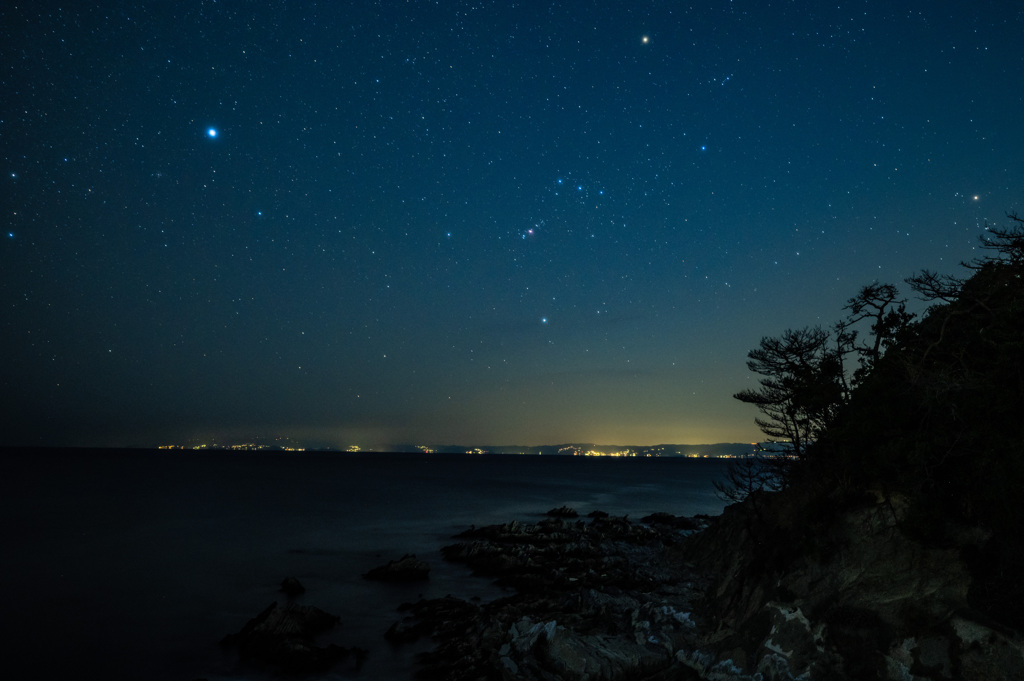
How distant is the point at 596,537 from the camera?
3656 centimetres

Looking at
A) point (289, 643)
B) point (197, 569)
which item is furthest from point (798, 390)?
point (197, 569)

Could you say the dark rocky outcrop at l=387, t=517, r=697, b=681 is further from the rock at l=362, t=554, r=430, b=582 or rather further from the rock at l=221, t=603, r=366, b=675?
the rock at l=362, t=554, r=430, b=582

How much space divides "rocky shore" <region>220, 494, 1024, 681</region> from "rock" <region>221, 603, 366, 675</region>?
7 centimetres

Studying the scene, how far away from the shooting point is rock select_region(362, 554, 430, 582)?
26.9m

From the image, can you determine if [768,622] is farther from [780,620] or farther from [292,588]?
[292,588]

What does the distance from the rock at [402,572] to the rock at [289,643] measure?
7487mm

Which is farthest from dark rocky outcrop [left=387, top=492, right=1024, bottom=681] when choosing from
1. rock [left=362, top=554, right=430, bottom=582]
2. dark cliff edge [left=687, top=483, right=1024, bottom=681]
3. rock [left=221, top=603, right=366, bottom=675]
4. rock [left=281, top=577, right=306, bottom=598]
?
rock [left=281, top=577, right=306, bottom=598]

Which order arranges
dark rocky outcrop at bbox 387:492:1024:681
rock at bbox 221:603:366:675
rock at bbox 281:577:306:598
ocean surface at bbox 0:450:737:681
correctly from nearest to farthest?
dark rocky outcrop at bbox 387:492:1024:681
rock at bbox 221:603:366:675
ocean surface at bbox 0:450:737:681
rock at bbox 281:577:306:598

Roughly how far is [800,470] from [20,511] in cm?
7152

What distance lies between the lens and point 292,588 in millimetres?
25406

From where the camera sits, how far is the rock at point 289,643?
15992 mm

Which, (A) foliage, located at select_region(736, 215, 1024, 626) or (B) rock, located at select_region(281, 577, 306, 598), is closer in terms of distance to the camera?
(A) foliage, located at select_region(736, 215, 1024, 626)

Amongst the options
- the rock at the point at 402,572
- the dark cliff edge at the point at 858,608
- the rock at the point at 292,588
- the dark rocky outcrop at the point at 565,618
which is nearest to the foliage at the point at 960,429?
the dark cliff edge at the point at 858,608

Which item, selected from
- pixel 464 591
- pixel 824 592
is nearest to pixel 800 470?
pixel 824 592
